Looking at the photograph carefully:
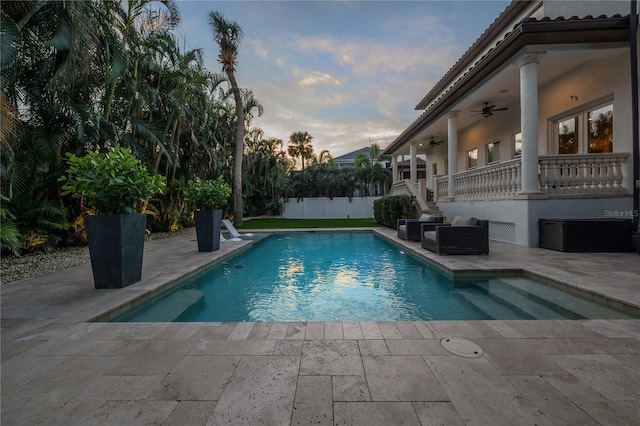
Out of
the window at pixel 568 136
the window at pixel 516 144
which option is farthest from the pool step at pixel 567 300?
the window at pixel 516 144

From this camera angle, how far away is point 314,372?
7.45ft

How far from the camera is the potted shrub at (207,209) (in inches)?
336

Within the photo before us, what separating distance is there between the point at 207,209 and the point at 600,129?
12.1m

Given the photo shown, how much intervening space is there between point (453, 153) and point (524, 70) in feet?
14.6

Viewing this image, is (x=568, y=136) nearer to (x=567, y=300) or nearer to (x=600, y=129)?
(x=600, y=129)

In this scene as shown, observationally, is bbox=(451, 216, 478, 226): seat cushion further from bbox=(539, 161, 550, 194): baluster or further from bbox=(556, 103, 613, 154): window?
bbox=(556, 103, 613, 154): window

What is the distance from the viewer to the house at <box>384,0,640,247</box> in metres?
7.25

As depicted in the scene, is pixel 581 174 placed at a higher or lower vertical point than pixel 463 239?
higher

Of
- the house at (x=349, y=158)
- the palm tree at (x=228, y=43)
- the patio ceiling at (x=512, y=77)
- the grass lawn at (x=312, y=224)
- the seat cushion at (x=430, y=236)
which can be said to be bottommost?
the grass lawn at (x=312, y=224)

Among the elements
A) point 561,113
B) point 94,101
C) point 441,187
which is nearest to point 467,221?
point 561,113

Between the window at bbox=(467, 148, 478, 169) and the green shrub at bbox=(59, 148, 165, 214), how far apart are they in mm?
15239

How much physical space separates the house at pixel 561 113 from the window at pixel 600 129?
3 cm

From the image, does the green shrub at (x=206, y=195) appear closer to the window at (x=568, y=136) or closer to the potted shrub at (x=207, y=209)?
the potted shrub at (x=207, y=209)

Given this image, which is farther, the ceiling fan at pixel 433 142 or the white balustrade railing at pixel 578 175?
the ceiling fan at pixel 433 142
